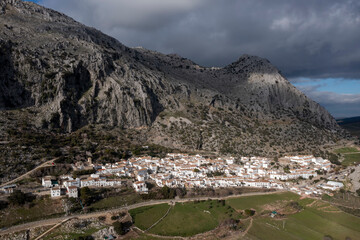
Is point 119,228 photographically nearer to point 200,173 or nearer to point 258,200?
point 258,200

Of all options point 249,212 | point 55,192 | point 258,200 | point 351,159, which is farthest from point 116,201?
point 351,159

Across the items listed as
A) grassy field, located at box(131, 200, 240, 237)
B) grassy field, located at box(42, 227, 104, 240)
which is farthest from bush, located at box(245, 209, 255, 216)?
grassy field, located at box(42, 227, 104, 240)

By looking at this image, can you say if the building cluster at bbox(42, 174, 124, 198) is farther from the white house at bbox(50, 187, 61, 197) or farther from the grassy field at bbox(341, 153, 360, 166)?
the grassy field at bbox(341, 153, 360, 166)

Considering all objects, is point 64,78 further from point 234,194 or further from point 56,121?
point 234,194

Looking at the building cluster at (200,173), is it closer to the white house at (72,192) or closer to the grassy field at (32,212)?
the white house at (72,192)

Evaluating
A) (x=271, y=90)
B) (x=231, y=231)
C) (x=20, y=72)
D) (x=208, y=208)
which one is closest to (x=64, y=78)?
(x=20, y=72)

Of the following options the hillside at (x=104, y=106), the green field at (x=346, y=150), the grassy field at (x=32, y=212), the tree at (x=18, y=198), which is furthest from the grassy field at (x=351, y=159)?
the tree at (x=18, y=198)
